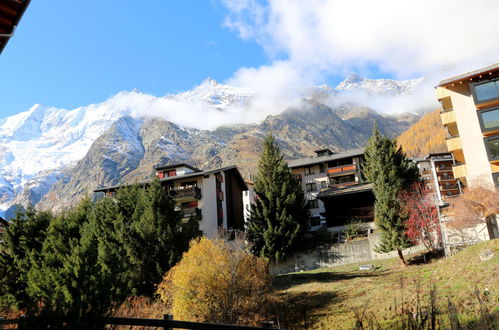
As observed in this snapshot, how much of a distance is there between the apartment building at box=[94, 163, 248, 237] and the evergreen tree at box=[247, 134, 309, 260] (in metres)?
8.19

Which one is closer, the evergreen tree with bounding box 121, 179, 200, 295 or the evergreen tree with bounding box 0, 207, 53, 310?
the evergreen tree with bounding box 121, 179, 200, 295

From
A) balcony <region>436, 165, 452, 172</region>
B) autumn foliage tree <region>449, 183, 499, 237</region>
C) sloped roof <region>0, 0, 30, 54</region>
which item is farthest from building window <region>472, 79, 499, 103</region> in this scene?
balcony <region>436, 165, 452, 172</region>

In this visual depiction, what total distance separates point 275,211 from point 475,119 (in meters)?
21.1

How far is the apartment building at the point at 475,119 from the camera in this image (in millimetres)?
32562

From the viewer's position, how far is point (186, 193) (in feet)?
155

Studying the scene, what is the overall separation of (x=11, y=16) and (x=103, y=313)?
20.1ft

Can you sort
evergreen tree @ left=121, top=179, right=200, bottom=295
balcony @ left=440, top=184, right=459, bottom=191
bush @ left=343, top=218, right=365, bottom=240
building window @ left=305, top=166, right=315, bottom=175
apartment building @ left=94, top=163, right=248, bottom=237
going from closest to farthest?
evergreen tree @ left=121, top=179, right=200, bottom=295 → bush @ left=343, top=218, right=365, bottom=240 → apartment building @ left=94, top=163, right=248, bottom=237 → building window @ left=305, top=166, right=315, bottom=175 → balcony @ left=440, top=184, right=459, bottom=191

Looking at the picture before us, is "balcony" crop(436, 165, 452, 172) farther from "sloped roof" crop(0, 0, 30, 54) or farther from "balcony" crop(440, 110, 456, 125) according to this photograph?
"sloped roof" crop(0, 0, 30, 54)

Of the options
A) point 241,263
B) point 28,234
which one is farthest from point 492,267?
point 28,234

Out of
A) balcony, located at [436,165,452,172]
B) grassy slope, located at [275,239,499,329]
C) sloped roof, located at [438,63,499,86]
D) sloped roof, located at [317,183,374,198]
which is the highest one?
balcony, located at [436,165,452,172]

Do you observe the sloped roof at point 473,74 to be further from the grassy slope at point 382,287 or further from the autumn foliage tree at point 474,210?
the grassy slope at point 382,287

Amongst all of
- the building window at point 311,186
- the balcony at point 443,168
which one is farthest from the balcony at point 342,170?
the balcony at point 443,168

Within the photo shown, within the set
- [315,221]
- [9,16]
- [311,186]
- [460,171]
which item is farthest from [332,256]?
[9,16]

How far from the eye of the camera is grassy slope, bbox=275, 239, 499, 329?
17.9 metres
